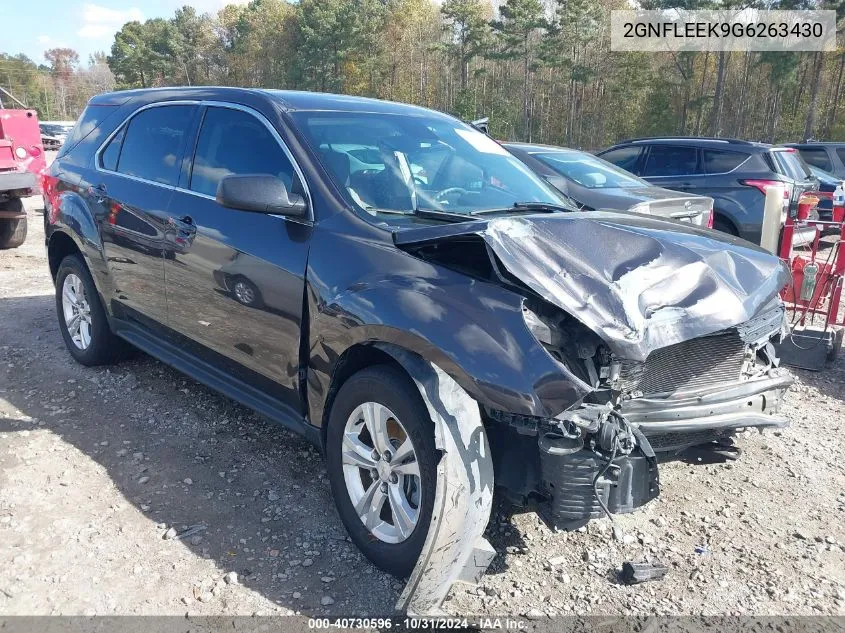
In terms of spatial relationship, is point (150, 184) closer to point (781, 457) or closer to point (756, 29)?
point (781, 457)

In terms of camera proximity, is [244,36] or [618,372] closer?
[618,372]

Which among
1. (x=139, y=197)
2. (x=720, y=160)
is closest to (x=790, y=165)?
(x=720, y=160)

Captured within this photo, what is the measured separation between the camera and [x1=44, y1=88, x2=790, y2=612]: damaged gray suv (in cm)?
236

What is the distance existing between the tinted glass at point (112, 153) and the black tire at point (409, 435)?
280cm

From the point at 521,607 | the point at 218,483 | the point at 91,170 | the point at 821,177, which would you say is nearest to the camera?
the point at 521,607

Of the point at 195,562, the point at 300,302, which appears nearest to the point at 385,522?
the point at 195,562

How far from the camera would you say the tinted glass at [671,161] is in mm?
9938

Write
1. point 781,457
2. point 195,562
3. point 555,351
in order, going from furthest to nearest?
point 781,457 < point 195,562 < point 555,351

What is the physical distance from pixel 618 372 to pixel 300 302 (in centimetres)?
141

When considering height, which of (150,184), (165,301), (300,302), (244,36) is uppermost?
(244,36)

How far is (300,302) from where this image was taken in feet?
9.88

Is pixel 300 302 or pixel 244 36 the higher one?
pixel 244 36

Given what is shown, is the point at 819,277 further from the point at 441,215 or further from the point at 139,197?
the point at 139,197

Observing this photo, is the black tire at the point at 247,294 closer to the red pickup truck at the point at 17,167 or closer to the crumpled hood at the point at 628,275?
the crumpled hood at the point at 628,275
